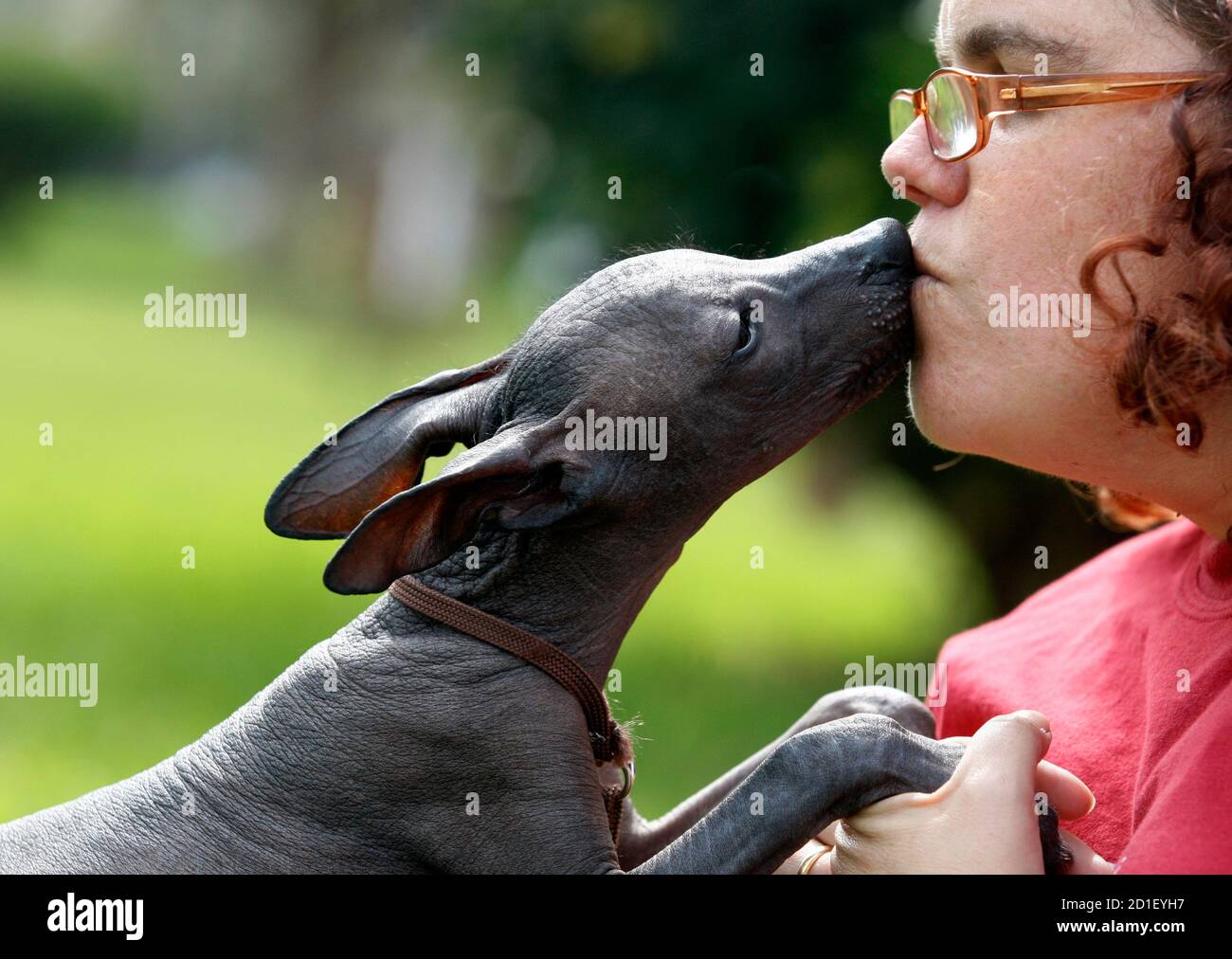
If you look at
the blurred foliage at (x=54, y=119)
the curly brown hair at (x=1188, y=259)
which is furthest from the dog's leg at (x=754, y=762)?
the blurred foliage at (x=54, y=119)

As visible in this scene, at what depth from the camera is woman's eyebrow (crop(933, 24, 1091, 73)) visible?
251cm

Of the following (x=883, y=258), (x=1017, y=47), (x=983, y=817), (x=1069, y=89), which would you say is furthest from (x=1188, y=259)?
(x=983, y=817)

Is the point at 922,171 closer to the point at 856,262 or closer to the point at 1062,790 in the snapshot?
the point at 856,262

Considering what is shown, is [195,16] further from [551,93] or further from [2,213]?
[551,93]

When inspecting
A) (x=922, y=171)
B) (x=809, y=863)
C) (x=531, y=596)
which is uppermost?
(x=922, y=171)

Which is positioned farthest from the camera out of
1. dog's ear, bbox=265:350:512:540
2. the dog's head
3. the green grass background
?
the green grass background

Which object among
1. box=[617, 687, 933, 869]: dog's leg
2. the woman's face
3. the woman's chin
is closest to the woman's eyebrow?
the woman's face

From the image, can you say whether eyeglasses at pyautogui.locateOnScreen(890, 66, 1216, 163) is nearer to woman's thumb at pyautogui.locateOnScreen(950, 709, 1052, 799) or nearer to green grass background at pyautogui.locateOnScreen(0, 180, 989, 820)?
woman's thumb at pyautogui.locateOnScreen(950, 709, 1052, 799)

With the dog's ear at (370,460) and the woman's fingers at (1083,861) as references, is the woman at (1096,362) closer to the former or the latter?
the woman's fingers at (1083,861)

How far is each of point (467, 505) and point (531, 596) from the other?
25 centimetres

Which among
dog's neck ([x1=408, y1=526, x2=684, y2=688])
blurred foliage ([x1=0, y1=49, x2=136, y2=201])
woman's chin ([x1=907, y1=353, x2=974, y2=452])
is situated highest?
blurred foliage ([x1=0, y1=49, x2=136, y2=201])

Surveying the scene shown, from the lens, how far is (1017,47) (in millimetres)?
2568

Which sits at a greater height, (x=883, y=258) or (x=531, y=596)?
(x=883, y=258)

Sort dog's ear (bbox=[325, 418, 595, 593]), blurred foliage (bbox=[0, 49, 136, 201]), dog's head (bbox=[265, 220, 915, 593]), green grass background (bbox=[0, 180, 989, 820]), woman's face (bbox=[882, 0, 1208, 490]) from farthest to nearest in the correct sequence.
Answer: blurred foliage (bbox=[0, 49, 136, 201]), green grass background (bbox=[0, 180, 989, 820]), dog's head (bbox=[265, 220, 915, 593]), dog's ear (bbox=[325, 418, 595, 593]), woman's face (bbox=[882, 0, 1208, 490])
